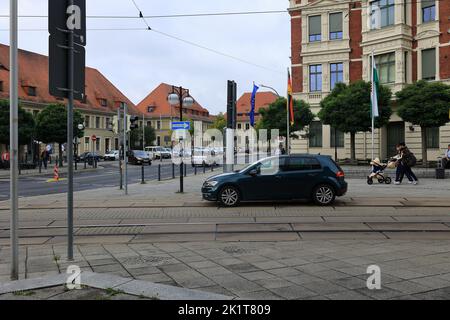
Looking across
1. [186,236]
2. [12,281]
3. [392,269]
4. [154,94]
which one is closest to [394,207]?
[186,236]

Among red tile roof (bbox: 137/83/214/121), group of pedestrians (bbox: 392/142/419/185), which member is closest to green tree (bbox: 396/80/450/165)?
group of pedestrians (bbox: 392/142/419/185)

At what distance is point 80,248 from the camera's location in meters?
8.45

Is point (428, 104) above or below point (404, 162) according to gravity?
above

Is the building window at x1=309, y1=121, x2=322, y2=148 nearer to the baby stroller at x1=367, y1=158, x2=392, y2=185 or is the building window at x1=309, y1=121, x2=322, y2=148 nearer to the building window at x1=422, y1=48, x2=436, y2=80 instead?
the building window at x1=422, y1=48, x2=436, y2=80

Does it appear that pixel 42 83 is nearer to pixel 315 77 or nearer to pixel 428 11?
pixel 315 77

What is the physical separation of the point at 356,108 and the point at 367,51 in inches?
329

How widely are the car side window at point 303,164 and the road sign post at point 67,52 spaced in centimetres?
842

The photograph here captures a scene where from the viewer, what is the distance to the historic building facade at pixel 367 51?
111ft

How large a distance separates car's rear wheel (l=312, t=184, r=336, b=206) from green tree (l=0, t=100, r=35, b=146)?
29880 millimetres

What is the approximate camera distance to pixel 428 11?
3394 centimetres

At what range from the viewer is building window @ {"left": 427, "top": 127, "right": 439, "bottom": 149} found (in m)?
33.7

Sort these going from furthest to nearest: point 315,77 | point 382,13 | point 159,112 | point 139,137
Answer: point 159,112
point 139,137
point 315,77
point 382,13

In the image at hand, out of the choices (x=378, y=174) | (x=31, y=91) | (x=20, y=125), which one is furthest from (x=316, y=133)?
(x=31, y=91)

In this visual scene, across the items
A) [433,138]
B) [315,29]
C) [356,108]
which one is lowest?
[433,138]
